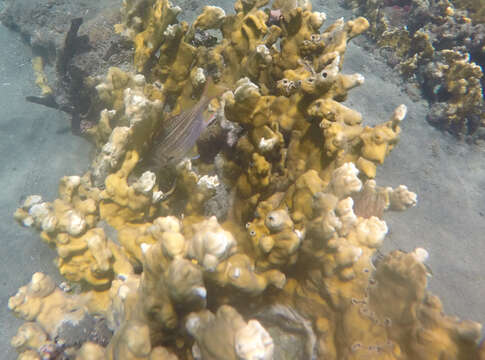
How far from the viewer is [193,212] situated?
240 cm

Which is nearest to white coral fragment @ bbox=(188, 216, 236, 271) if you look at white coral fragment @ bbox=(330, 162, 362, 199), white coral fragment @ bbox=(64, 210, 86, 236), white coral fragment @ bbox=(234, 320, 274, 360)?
white coral fragment @ bbox=(234, 320, 274, 360)

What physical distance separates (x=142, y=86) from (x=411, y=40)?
618 centimetres

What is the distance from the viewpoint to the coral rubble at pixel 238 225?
60.2 inches

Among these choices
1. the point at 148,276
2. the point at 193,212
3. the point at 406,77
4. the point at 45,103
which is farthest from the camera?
the point at 406,77

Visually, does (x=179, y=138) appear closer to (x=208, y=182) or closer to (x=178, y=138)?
(x=178, y=138)

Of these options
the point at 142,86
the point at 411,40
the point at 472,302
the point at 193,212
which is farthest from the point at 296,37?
the point at 411,40

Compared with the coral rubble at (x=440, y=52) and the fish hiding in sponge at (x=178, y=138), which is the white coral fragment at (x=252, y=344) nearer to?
the fish hiding in sponge at (x=178, y=138)

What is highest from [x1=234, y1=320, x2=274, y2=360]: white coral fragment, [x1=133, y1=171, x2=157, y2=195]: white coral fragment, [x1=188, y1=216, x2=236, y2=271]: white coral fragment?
[x1=188, y1=216, x2=236, y2=271]: white coral fragment

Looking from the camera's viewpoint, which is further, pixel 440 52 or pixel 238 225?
pixel 440 52

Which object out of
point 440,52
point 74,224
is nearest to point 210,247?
point 74,224

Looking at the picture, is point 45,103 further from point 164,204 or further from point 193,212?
point 193,212

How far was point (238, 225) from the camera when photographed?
2211 mm

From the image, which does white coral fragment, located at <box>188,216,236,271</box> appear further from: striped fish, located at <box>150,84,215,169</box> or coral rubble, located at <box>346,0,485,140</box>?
coral rubble, located at <box>346,0,485,140</box>

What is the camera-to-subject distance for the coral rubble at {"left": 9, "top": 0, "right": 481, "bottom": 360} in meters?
1.53
